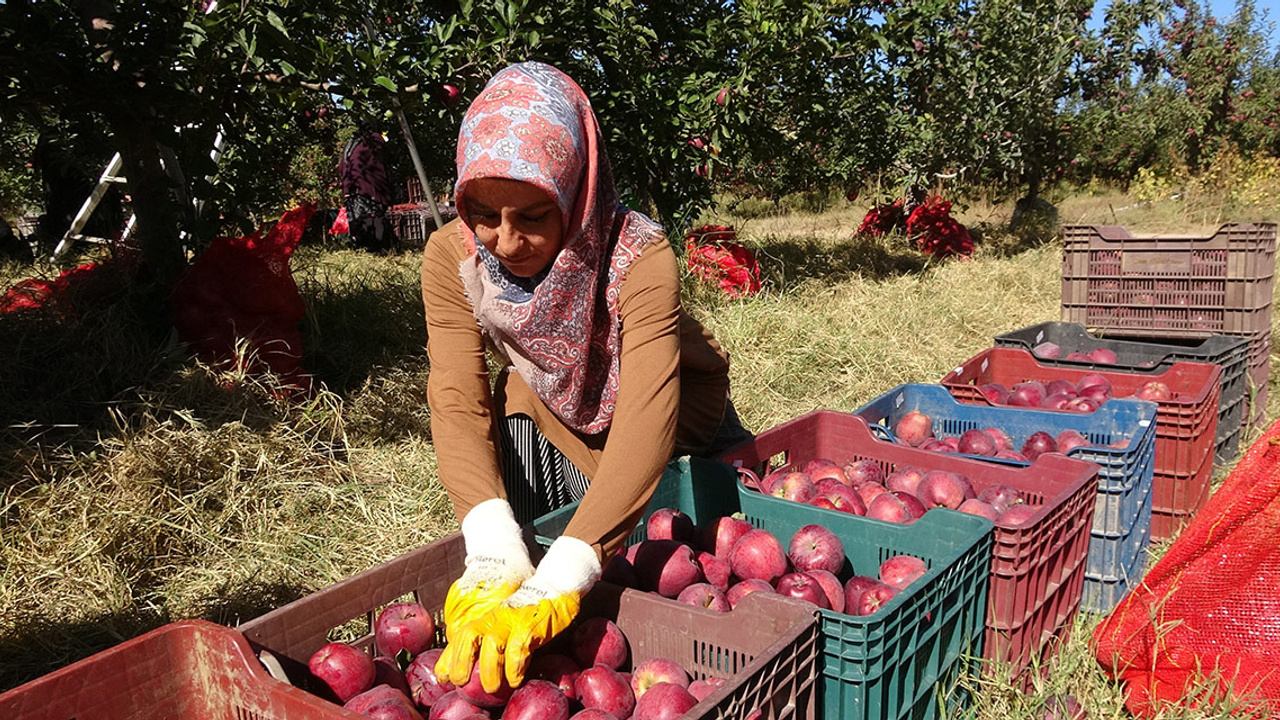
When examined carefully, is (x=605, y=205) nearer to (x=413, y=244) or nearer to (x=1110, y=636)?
(x=1110, y=636)

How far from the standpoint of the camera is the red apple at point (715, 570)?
79.5 inches

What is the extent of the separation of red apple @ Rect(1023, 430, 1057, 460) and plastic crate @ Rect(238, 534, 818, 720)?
1681 mm

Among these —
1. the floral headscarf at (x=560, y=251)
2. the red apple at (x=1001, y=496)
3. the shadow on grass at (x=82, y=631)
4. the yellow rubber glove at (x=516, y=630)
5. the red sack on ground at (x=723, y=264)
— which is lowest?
the shadow on grass at (x=82, y=631)

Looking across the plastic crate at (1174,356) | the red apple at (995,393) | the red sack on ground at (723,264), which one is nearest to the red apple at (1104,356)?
the plastic crate at (1174,356)

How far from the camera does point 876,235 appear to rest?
11.7m

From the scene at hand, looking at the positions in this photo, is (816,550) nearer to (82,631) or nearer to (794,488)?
(794,488)

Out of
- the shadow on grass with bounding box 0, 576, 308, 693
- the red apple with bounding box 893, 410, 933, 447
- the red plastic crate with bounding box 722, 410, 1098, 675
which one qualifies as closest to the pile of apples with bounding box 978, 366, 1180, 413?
the red apple with bounding box 893, 410, 933, 447

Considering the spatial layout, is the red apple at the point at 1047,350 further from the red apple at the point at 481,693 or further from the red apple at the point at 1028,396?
the red apple at the point at 481,693

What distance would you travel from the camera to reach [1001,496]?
7.61 ft

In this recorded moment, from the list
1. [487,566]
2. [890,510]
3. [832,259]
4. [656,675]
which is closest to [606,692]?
[656,675]

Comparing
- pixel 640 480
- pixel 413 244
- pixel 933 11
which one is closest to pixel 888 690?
pixel 640 480

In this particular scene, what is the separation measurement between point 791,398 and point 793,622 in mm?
3612

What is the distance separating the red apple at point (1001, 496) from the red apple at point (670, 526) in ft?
2.62

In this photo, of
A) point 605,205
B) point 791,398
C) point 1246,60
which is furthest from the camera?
point 1246,60
